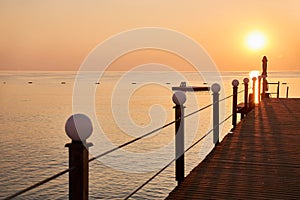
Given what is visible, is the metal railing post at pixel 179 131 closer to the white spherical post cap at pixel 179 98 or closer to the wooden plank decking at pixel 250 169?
the white spherical post cap at pixel 179 98

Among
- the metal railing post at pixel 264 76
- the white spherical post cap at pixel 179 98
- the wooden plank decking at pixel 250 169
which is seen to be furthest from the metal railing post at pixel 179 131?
the metal railing post at pixel 264 76

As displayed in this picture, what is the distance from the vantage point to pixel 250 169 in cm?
523

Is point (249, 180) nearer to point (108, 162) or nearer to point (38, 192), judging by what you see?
→ point (38, 192)

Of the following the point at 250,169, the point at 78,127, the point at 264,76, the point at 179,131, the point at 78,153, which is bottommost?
the point at 250,169

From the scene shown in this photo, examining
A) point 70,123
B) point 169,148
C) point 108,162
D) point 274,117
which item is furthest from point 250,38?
point 70,123

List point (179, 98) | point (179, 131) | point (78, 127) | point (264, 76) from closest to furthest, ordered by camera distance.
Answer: point (78, 127) < point (179, 98) < point (179, 131) < point (264, 76)

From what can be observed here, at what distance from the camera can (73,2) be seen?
2827 cm

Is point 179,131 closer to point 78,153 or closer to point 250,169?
point 250,169

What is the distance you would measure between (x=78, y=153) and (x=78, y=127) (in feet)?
0.62

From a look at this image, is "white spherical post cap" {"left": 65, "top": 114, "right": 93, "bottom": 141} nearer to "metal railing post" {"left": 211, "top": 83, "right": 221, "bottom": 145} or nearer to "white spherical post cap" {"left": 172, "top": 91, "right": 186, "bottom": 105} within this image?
"white spherical post cap" {"left": 172, "top": 91, "right": 186, "bottom": 105}

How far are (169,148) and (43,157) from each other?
6.13 m

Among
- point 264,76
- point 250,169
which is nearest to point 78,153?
point 250,169

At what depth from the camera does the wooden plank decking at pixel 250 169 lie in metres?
4.24

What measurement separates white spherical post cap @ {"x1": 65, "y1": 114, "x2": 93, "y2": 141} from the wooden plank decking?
1.92 metres
